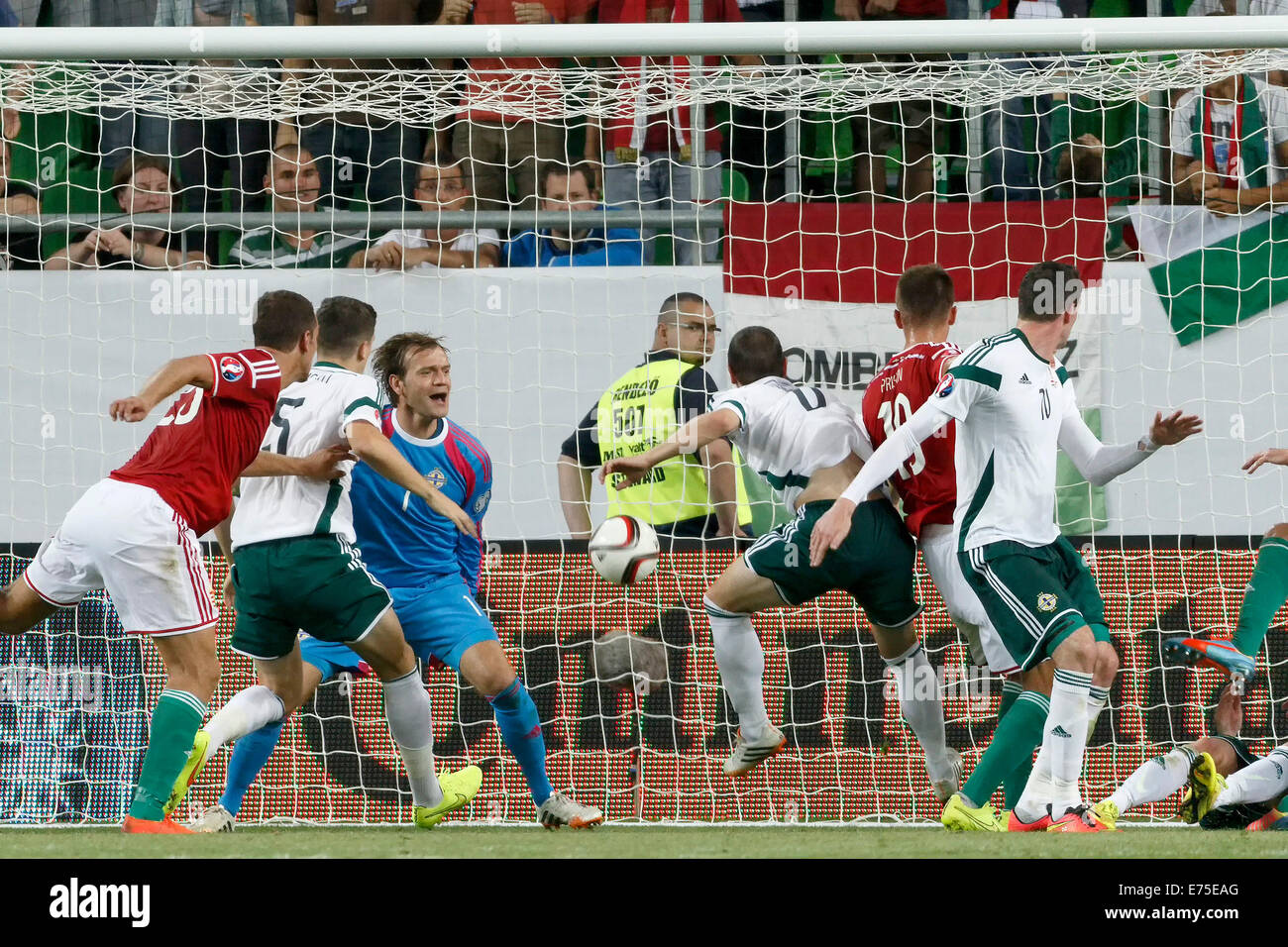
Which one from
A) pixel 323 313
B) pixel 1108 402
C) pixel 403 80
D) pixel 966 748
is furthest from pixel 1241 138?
pixel 323 313

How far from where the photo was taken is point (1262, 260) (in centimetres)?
805

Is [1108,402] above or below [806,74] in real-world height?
below

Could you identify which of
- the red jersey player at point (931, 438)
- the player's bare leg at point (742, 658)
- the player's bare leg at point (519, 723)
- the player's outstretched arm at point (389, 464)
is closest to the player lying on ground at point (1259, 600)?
the red jersey player at point (931, 438)

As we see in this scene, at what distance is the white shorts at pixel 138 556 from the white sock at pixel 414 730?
35.7 inches

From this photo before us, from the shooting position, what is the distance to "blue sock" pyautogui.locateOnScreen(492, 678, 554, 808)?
6164 mm

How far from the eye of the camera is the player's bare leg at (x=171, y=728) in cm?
530

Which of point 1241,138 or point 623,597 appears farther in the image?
point 1241,138

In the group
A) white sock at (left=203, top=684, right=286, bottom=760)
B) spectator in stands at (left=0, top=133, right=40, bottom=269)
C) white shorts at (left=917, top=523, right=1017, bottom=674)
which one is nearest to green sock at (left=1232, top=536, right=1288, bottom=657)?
white shorts at (left=917, top=523, right=1017, bottom=674)

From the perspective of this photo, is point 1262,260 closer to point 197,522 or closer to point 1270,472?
point 1270,472

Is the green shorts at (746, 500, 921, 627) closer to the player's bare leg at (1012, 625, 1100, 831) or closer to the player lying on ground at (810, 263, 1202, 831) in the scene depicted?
the player lying on ground at (810, 263, 1202, 831)

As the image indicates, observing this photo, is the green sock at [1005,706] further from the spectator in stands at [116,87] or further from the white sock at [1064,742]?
the spectator in stands at [116,87]

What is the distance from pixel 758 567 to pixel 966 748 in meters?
1.62

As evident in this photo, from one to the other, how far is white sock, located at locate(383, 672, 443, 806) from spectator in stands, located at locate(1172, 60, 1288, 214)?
15.1 ft

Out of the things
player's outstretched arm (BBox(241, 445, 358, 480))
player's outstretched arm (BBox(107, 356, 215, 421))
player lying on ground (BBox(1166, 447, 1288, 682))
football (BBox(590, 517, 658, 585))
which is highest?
player's outstretched arm (BBox(107, 356, 215, 421))
